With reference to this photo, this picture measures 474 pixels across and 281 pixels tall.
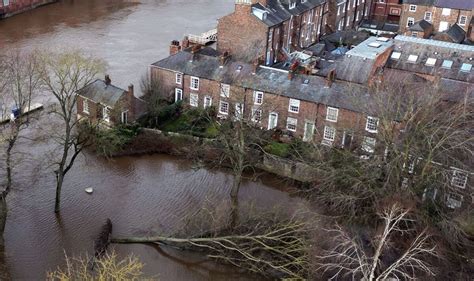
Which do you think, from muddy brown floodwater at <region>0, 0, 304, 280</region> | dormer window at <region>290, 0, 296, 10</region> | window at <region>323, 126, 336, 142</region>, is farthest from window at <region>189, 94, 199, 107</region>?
dormer window at <region>290, 0, 296, 10</region>

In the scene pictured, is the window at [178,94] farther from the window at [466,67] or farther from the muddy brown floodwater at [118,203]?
the window at [466,67]

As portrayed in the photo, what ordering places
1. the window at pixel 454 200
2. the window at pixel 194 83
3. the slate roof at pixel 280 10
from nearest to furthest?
the window at pixel 454 200 < the window at pixel 194 83 < the slate roof at pixel 280 10

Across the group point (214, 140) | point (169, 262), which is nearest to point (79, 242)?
point (169, 262)

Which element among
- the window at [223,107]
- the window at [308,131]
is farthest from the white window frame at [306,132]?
the window at [223,107]

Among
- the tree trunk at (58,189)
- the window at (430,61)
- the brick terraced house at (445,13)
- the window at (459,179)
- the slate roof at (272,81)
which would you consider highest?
the brick terraced house at (445,13)

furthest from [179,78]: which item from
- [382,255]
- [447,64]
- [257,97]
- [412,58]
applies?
[382,255]

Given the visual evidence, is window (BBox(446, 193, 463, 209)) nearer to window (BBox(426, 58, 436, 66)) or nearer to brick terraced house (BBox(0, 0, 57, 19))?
window (BBox(426, 58, 436, 66))

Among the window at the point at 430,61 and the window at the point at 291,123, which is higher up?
the window at the point at 430,61
